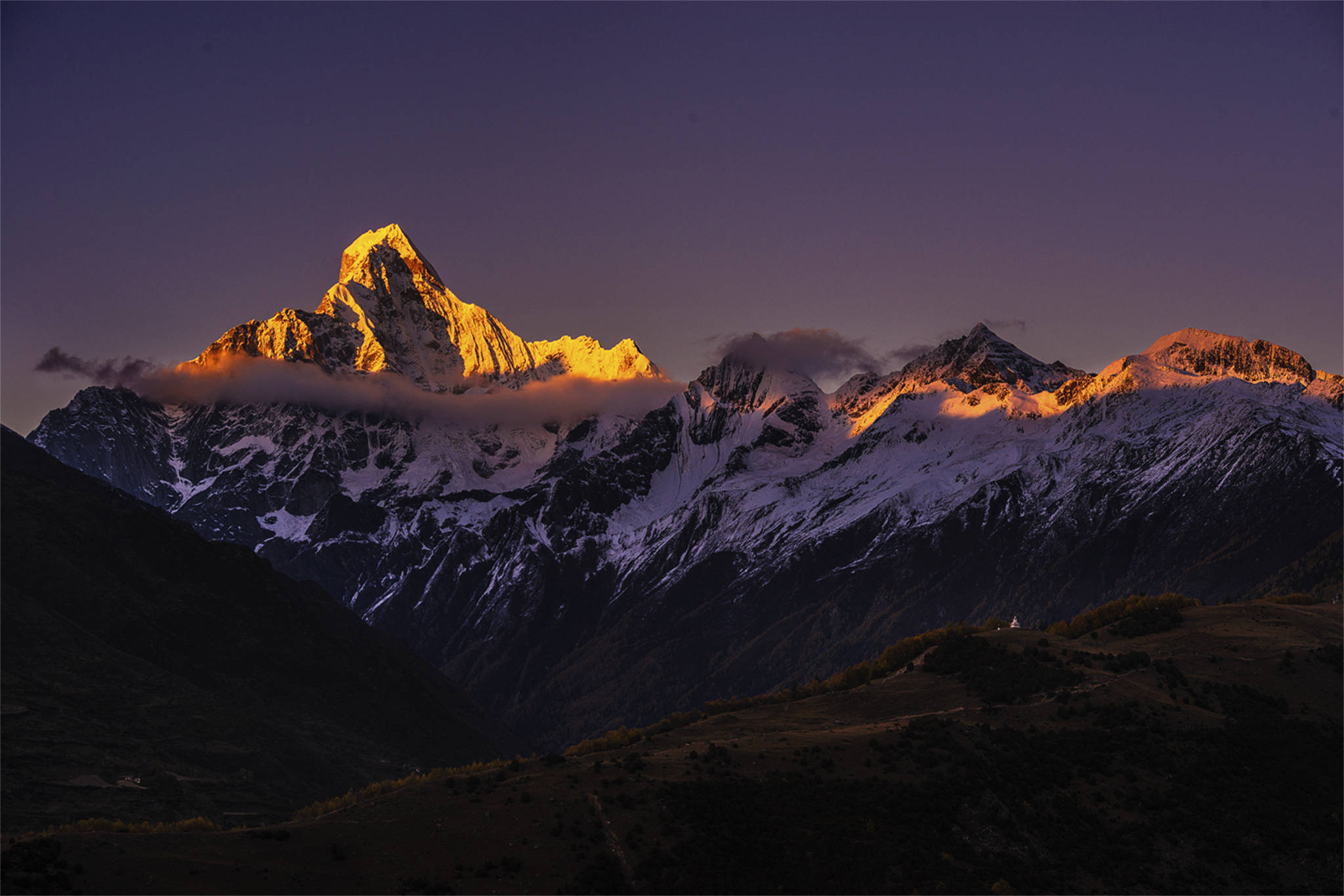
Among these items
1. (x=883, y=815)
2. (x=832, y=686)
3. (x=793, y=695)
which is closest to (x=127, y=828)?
(x=883, y=815)

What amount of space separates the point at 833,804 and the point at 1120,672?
6017cm

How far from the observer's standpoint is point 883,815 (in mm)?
114625

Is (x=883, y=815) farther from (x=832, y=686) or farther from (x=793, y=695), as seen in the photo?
(x=832, y=686)

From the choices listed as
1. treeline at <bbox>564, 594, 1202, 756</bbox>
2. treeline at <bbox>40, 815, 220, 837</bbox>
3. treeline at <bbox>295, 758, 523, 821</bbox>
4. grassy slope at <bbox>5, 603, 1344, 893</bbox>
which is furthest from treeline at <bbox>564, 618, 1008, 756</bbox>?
treeline at <bbox>40, 815, 220, 837</bbox>

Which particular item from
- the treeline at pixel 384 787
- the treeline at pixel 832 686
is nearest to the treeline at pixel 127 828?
the treeline at pixel 384 787

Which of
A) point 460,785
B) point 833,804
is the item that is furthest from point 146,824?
point 833,804

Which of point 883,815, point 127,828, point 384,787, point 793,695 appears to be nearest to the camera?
point 127,828

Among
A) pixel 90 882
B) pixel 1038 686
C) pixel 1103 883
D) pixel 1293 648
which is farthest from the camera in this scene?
pixel 1293 648

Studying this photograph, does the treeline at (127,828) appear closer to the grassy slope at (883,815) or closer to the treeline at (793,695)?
the grassy slope at (883,815)

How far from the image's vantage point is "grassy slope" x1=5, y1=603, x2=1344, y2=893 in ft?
321

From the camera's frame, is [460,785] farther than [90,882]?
Yes

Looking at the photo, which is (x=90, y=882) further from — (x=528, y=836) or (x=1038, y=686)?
(x=1038, y=686)

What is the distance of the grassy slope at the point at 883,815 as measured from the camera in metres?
97.9

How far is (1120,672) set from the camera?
158125 millimetres
